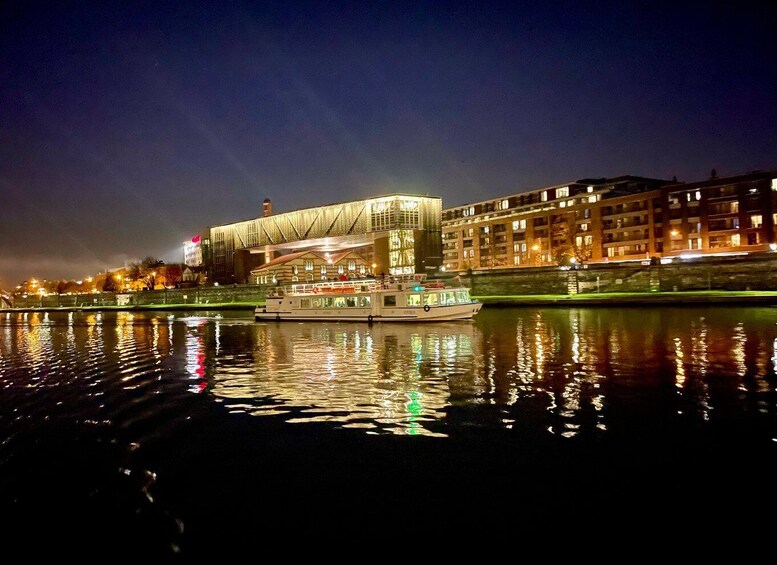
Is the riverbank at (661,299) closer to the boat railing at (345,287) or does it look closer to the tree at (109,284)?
the boat railing at (345,287)

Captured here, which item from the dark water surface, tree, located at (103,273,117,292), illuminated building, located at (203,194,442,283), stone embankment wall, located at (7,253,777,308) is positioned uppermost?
illuminated building, located at (203,194,442,283)

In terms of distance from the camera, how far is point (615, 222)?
101438 mm

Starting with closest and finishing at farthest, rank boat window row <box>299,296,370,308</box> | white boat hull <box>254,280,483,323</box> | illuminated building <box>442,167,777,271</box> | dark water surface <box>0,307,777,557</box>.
A: dark water surface <box>0,307,777,557</box>
white boat hull <box>254,280,483,323</box>
boat window row <box>299,296,370,308</box>
illuminated building <box>442,167,777,271</box>

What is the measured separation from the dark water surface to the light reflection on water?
0.10 m

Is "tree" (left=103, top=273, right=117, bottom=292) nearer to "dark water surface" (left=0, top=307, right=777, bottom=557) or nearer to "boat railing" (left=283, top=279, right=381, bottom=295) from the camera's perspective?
"boat railing" (left=283, top=279, right=381, bottom=295)

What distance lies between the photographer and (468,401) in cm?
1407

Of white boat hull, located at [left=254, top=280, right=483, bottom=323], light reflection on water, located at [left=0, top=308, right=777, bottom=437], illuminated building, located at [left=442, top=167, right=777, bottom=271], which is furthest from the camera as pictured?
illuminated building, located at [left=442, top=167, right=777, bottom=271]

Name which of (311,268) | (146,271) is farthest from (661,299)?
(146,271)

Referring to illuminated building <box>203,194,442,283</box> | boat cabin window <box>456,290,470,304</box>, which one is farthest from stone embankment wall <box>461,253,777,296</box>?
boat cabin window <box>456,290,470,304</box>

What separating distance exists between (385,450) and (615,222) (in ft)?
330

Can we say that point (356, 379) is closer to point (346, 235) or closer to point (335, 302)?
point (335, 302)

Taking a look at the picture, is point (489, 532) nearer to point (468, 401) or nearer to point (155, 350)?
point (468, 401)

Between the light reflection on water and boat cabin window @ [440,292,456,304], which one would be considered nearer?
the light reflection on water

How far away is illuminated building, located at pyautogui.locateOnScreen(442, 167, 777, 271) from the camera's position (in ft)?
275
